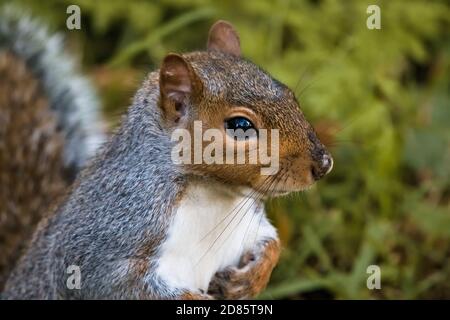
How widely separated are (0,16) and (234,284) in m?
1.78

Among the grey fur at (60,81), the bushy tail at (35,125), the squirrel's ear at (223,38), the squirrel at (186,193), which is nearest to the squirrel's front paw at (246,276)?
the squirrel at (186,193)

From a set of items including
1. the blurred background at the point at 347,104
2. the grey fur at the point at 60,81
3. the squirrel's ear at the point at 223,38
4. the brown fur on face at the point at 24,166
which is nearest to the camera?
the squirrel's ear at the point at 223,38

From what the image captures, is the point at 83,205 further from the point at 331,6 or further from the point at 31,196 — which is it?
the point at 331,6

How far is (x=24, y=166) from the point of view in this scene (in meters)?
3.55

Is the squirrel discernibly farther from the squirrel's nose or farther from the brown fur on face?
the brown fur on face

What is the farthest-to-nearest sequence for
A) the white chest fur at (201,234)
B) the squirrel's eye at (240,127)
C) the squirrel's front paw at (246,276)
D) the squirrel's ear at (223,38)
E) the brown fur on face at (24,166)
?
the brown fur on face at (24,166) → the squirrel's ear at (223,38) → the squirrel's front paw at (246,276) → the white chest fur at (201,234) → the squirrel's eye at (240,127)

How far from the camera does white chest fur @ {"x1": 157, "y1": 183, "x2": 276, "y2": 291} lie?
8.82 feet

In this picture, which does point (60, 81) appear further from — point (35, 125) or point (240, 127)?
point (240, 127)

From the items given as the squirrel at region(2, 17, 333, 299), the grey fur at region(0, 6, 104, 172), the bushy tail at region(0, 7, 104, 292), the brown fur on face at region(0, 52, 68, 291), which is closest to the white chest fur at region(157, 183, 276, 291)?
the squirrel at region(2, 17, 333, 299)

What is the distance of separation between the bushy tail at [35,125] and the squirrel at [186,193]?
59 cm

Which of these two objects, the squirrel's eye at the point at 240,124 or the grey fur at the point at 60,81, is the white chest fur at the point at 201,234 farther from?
the grey fur at the point at 60,81

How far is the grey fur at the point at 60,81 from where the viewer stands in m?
3.72

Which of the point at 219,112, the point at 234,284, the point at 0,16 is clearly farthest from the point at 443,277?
the point at 0,16

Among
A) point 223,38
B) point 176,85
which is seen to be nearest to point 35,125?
point 223,38
